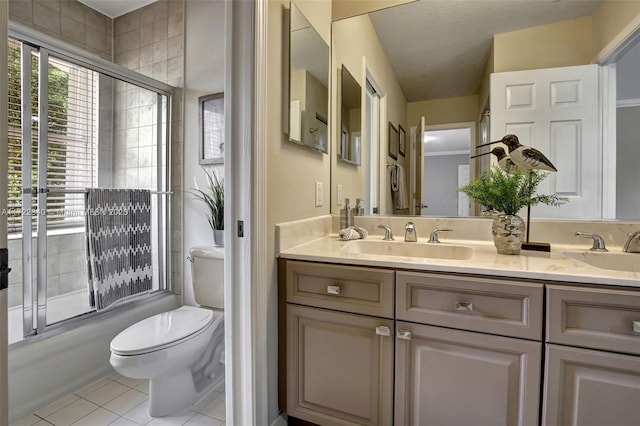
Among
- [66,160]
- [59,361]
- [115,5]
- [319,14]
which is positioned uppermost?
[115,5]

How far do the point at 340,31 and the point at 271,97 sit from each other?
848 mm

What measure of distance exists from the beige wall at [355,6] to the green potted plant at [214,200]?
4.13 ft

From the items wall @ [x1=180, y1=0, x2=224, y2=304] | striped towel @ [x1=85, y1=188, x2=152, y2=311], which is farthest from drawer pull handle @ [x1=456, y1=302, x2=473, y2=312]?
striped towel @ [x1=85, y1=188, x2=152, y2=311]

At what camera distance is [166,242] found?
7.93ft

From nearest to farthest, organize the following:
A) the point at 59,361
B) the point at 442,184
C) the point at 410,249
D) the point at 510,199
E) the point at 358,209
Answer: the point at 510,199 → the point at 410,249 → the point at 442,184 → the point at 59,361 → the point at 358,209

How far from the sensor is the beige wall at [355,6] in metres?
1.71

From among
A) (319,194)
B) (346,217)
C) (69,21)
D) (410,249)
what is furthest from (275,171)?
(69,21)

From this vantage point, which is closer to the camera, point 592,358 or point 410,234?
point 592,358

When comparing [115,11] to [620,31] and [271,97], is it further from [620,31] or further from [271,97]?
[620,31]

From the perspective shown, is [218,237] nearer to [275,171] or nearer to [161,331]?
[161,331]

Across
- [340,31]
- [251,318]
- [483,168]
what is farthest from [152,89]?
[483,168]

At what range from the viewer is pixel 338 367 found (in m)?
1.20

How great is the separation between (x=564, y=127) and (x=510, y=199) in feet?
1.41

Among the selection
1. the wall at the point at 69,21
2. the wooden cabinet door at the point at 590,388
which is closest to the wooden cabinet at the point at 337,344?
the wooden cabinet door at the point at 590,388
